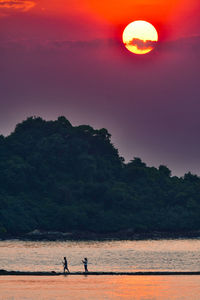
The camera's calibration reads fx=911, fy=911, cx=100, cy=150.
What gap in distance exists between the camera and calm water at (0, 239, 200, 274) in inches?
4323

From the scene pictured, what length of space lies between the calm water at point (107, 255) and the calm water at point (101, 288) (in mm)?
20103

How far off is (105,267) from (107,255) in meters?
31.3

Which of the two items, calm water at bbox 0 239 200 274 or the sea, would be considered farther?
calm water at bbox 0 239 200 274

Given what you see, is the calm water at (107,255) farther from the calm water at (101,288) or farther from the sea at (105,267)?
the calm water at (101,288)

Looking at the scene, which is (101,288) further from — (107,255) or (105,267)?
(107,255)

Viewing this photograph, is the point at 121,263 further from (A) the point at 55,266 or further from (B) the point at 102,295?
(B) the point at 102,295

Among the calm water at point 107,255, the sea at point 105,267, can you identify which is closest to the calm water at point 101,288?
the sea at point 105,267

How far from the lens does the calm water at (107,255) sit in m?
110

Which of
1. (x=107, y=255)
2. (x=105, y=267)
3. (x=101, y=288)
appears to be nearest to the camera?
(x=101, y=288)

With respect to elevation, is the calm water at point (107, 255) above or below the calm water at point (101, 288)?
above

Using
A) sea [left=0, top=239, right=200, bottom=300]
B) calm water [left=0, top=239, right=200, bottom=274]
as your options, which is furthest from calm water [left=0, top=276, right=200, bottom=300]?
calm water [left=0, top=239, right=200, bottom=274]

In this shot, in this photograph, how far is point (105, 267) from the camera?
11038cm

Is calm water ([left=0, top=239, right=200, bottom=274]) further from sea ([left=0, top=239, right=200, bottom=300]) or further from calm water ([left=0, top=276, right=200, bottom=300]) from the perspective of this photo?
calm water ([left=0, top=276, right=200, bottom=300])

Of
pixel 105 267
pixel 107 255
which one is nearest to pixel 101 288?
pixel 105 267
